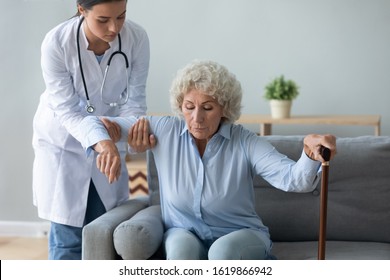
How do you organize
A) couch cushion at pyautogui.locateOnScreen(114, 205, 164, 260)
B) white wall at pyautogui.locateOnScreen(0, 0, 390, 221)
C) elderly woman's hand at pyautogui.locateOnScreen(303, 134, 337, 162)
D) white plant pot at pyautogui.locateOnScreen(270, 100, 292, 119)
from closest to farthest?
elderly woman's hand at pyautogui.locateOnScreen(303, 134, 337, 162)
couch cushion at pyautogui.locateOnScreen(114, 205, 164, 260)
white plant pot at pyautogui.locateOnScreen(270, 100, 292, 119)
white wall at pyautogui.locateOnScreen(0, 0, 390, 221)

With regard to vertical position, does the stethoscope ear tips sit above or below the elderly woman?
above

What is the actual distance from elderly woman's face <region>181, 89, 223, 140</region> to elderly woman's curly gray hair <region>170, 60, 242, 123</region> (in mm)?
14

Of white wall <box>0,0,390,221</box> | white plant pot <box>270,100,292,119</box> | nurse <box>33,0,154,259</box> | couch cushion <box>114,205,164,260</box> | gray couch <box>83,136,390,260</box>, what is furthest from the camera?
white wall <box>0,0,390,221</box>

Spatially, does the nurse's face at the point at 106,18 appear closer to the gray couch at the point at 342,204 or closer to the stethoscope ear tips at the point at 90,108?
the stethoscope ear tips at the point at 90,108

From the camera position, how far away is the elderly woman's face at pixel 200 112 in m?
1.98

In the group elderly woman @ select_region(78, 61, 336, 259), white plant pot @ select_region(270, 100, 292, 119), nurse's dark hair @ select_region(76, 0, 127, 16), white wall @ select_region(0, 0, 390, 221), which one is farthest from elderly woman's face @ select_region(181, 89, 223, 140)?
white wall @ select_region(0, 0, 390, 221)

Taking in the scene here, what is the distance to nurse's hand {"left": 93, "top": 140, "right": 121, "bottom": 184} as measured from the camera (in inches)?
72.2

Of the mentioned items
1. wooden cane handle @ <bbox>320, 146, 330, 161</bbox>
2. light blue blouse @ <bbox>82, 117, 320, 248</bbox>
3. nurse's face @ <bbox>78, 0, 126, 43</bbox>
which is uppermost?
nurse's face @ <bbox>78, 0, 126, 43</bbox>

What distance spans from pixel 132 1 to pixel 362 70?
1.21 meters

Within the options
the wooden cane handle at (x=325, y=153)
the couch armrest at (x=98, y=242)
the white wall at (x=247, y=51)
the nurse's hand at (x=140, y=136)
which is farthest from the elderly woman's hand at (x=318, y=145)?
the white wall at (x=247, y=51)

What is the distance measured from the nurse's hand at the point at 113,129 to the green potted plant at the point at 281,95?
5.33 ft

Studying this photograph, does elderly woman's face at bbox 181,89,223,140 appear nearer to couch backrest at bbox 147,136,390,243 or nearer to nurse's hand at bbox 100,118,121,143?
nurse's hand at bbox 100,118,121,143
